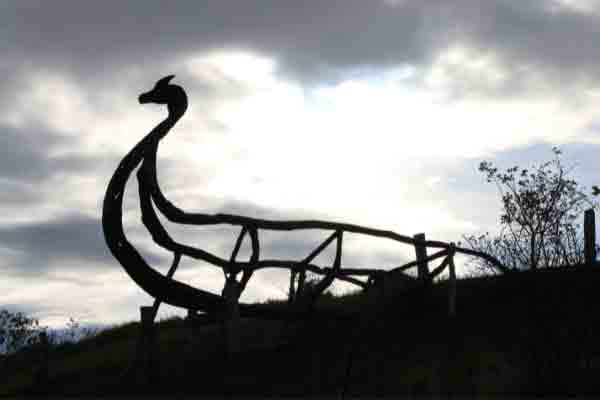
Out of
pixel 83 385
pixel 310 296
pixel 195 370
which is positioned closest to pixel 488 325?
pixel 310 296

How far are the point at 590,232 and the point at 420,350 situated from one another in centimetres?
750

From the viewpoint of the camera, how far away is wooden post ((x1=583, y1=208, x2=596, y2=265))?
52.8 feet

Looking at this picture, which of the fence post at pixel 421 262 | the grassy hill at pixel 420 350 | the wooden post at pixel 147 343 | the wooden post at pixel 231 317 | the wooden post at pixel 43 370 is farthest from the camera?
the wooden post at pixel 43 370

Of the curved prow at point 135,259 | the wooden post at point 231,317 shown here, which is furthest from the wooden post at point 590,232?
the curved prow at point 135,259

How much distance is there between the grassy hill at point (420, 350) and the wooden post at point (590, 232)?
114 inches

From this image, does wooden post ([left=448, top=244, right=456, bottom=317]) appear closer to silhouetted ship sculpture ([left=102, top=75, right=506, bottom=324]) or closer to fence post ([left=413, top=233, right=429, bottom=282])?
fence post ([left=413, top=233, right=429, bottom=282])

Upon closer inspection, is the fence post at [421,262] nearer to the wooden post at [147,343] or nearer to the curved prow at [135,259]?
the curved prow at [135,259]

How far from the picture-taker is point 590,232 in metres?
16.5

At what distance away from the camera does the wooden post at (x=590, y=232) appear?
16094 mm

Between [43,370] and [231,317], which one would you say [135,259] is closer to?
[231,317]

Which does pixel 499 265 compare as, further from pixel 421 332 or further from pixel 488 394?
pixel 488 394

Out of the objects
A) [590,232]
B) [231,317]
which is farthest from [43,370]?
[590,232]

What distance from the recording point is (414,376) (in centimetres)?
1041

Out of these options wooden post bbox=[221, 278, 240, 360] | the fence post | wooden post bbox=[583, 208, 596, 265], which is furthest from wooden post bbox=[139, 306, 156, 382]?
wooden post bbox=[583, 208, 596, 265]
